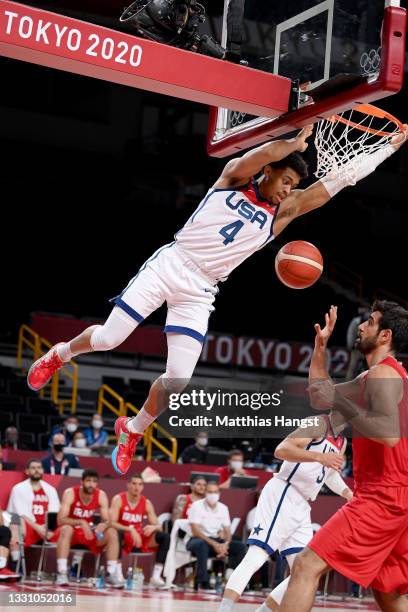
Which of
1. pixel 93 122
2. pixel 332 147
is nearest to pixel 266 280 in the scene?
pixel 93 122

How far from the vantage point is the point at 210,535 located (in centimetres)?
1351

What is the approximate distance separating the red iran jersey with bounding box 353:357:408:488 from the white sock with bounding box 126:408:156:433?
153cm

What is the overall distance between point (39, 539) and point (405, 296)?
1772cm

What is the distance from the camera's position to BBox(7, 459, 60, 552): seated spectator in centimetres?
1262

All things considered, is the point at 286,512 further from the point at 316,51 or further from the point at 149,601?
the point at 316,51

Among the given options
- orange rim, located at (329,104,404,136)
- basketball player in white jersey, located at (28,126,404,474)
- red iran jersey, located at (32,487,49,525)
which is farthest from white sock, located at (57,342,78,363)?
red iran jersey, located at (32,487,49,525)

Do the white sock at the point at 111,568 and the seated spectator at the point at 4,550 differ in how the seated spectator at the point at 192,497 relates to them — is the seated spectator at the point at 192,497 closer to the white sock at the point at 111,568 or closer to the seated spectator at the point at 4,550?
the white sock at the point at 111,568

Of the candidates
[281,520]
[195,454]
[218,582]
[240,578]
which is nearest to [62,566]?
[218,582]

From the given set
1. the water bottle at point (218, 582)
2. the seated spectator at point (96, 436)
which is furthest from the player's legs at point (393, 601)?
the seated spectator at point (96, 436)

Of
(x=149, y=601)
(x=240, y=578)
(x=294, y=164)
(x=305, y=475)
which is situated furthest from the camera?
(x=149, y=601)

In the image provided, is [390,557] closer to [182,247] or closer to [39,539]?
[182,247]

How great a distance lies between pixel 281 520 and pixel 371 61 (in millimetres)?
4778

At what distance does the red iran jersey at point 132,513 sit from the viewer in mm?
13117

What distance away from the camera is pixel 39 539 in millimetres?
12727
